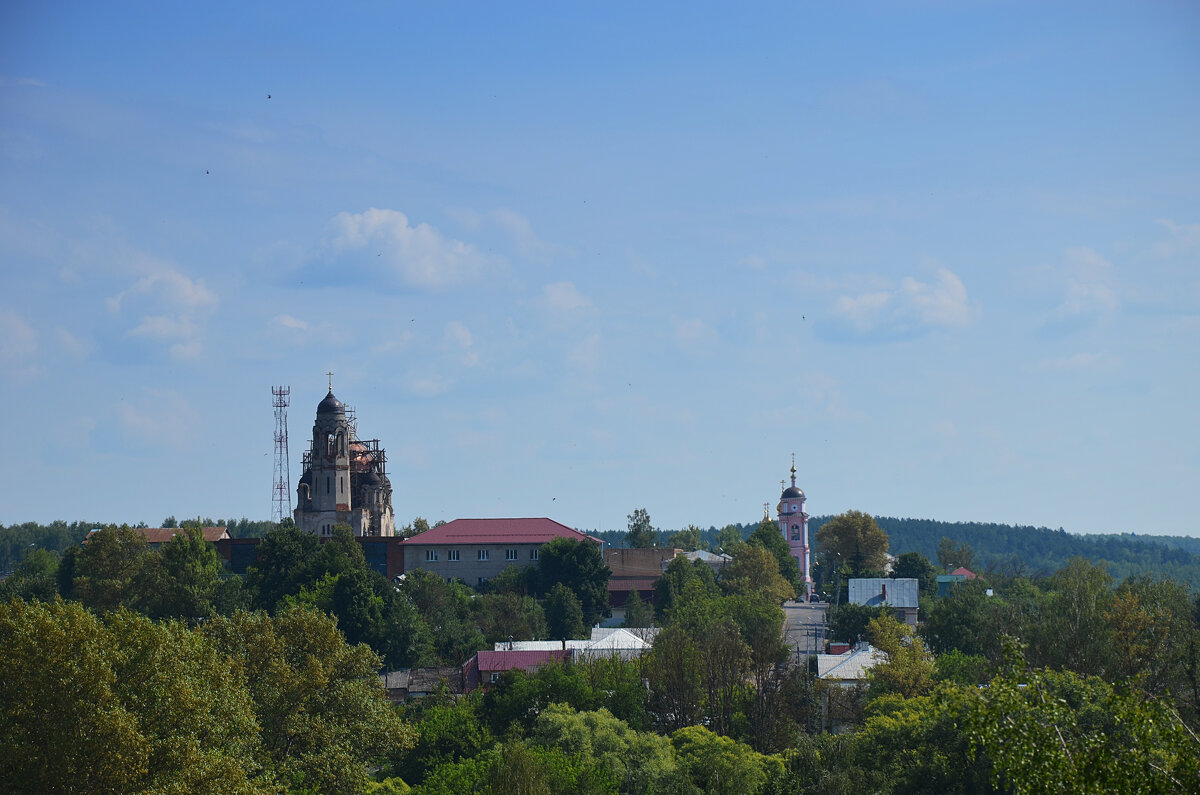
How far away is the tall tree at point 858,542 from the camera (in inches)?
5748

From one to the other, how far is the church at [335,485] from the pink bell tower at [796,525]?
52752 mm

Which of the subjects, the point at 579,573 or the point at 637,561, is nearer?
the point at 579,573

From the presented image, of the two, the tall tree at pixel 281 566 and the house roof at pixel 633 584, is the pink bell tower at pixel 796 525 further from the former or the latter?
the tall tree at pixel 281 566

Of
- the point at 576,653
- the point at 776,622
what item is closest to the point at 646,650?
the point at 576,653

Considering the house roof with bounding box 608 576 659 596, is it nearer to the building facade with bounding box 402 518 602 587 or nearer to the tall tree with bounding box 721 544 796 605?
the building facade with bounding box 402 518 602 587

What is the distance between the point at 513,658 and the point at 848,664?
1910 centimetres

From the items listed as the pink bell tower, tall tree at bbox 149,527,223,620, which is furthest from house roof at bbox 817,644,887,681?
the pink bell tower

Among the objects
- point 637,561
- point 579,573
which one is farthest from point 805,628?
point 579,573

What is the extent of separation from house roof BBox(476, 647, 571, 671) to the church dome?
5031 centimetres

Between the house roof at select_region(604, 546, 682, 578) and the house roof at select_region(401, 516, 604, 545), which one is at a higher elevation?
the house roof at select_region(401, 516, 604, 545)

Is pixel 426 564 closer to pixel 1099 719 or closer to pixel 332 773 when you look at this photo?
pixel 332 773

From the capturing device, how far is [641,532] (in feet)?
500

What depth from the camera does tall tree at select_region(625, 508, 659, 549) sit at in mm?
151000

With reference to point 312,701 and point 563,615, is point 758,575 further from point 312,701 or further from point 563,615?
point 312,701
